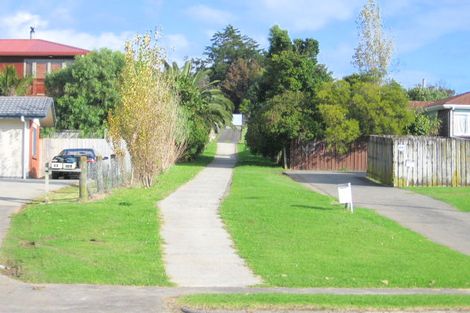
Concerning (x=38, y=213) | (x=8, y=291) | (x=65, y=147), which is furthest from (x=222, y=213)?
(x=65, y=147)

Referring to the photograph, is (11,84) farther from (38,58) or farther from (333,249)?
(333,249)

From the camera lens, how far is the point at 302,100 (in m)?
44.2

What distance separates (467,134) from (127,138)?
28288mm

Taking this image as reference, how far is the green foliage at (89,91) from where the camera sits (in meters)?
50.8

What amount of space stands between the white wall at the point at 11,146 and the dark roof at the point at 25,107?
1.43 feet

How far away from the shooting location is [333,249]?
13023mm

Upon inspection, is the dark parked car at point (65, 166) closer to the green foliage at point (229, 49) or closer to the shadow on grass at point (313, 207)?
the shadow on grass at point (313, 207)

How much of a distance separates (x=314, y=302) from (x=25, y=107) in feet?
80.6

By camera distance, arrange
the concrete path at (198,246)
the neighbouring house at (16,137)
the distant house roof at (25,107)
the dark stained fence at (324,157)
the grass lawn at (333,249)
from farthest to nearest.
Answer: the dark stained fence at (324,157) → the neighbouring house at (16,137) → the distant house roof at (25,107) → the grass lawn at (333,249) → the concrete path at (198,246)

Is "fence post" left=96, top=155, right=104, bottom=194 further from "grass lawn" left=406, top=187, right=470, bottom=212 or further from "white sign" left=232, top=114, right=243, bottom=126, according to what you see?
"white sign" left=232, top=114, right=243, bottom=126

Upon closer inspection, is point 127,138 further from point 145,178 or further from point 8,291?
point 8,291

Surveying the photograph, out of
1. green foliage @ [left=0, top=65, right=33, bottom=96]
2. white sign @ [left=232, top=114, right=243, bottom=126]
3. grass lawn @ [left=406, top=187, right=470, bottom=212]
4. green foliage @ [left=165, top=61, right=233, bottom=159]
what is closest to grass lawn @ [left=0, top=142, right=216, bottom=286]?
grass lawn @ [left=406, top=187, right=470, bottom=212]

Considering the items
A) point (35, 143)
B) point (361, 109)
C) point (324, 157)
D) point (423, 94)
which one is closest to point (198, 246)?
point (35, 143)

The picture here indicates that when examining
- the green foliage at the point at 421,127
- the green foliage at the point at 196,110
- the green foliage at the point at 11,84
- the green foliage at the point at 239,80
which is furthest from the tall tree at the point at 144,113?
the green foliage at the point at 239,80
